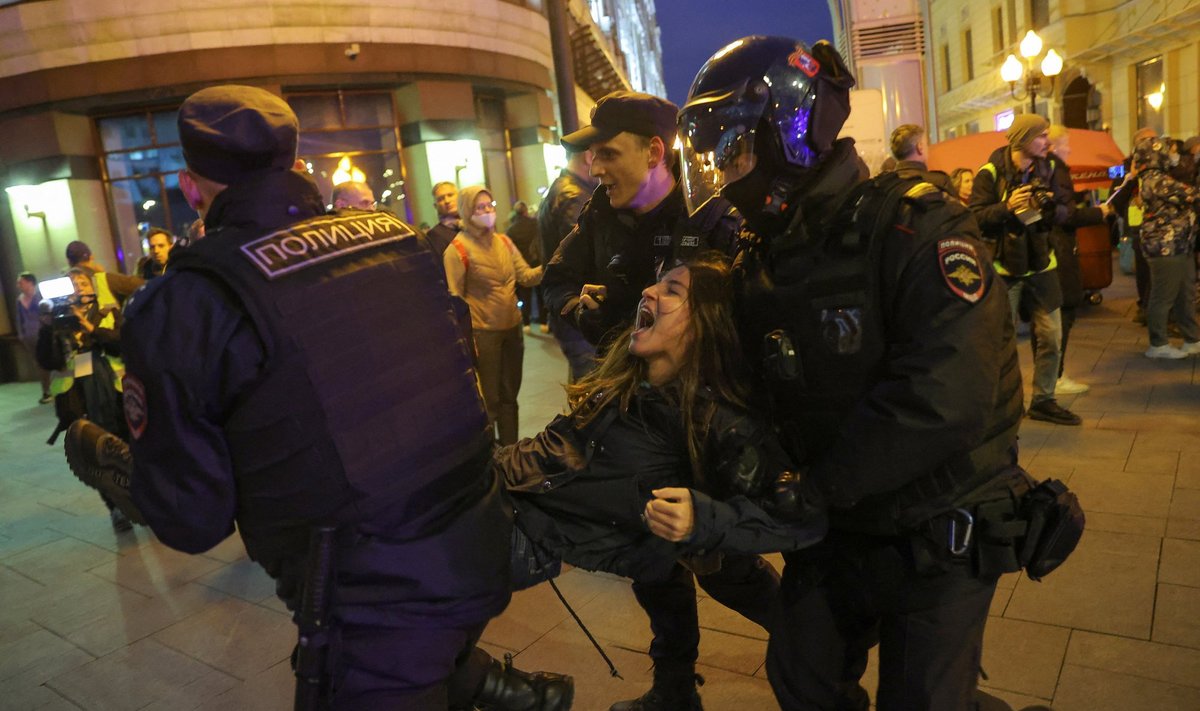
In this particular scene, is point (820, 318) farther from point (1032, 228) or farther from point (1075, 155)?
point (1075, 155)

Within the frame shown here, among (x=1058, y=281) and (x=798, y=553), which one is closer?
(x=798, y=553)

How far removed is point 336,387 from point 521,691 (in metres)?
1.36

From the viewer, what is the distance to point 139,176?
51.2 ft

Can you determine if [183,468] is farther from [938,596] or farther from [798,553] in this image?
[938,596]

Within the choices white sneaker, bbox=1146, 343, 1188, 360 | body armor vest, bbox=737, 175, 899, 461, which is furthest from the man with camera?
body armor vest, bbox=737, 175, 899, 461

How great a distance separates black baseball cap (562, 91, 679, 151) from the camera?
11.3 ft

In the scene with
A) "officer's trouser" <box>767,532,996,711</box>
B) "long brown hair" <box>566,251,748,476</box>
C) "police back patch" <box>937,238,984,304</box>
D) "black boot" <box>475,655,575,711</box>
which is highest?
"police back patch" <box>937,238,984,304</box>

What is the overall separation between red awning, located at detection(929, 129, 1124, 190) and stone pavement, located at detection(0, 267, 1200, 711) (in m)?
6.44

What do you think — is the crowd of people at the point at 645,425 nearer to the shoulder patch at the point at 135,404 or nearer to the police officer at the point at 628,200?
the shoulder patch at the point at 135,404

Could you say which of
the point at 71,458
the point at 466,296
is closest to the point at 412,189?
the point at 466,296

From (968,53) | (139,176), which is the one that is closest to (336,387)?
(139,176)

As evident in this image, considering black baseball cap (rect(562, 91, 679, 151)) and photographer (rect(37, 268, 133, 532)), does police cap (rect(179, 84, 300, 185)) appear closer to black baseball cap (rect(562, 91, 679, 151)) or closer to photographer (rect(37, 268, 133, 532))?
black baseball cap (rect(562, 91, 679, 151))

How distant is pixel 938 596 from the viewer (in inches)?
76.5

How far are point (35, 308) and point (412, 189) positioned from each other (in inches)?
281
